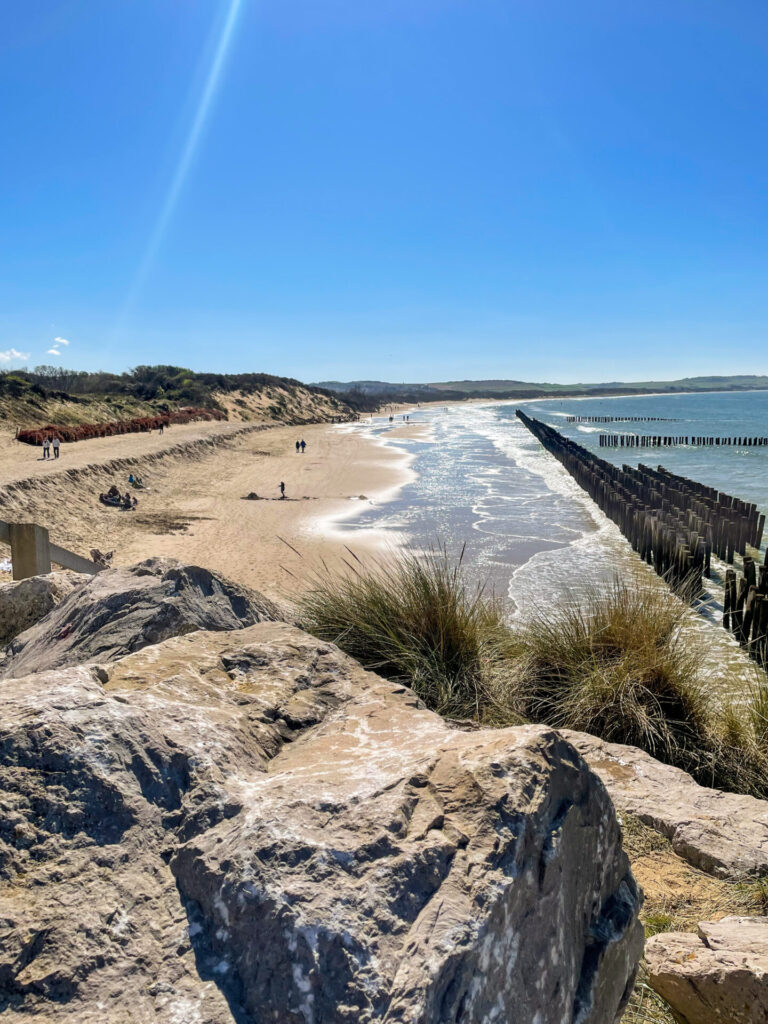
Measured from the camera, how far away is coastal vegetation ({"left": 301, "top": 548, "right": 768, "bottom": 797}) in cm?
480

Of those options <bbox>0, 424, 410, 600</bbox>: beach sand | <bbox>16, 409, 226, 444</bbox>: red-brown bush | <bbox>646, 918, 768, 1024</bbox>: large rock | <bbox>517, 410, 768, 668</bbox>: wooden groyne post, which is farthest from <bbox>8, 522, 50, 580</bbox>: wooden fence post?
<bbox>16, 409, 226, 444</bbox>: red-brown bush

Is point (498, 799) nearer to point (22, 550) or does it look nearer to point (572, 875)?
point (572, 875)

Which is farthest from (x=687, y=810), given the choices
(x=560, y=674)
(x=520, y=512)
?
(x=520, y=512)

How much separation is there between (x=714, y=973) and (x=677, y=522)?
1623 centimetres

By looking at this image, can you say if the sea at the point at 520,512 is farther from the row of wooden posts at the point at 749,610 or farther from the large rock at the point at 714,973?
the large rock at the point at 714,973

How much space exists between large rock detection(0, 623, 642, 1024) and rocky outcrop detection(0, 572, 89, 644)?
316 cm

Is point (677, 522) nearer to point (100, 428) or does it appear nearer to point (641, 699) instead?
point (641, 699)

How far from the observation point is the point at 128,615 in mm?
3582

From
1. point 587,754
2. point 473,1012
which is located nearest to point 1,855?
point 473,1012

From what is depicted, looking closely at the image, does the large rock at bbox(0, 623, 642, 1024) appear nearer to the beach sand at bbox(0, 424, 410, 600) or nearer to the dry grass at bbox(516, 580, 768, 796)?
the dry grass at bbox(516, 580, 768, 796)

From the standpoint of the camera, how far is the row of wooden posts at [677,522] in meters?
14.5

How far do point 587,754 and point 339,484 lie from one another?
25.8m

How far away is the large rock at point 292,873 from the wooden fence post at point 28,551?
4.09 metres

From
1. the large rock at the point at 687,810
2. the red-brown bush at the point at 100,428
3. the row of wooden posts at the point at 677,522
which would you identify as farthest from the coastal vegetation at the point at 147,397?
the large rock at the point at 687,810
